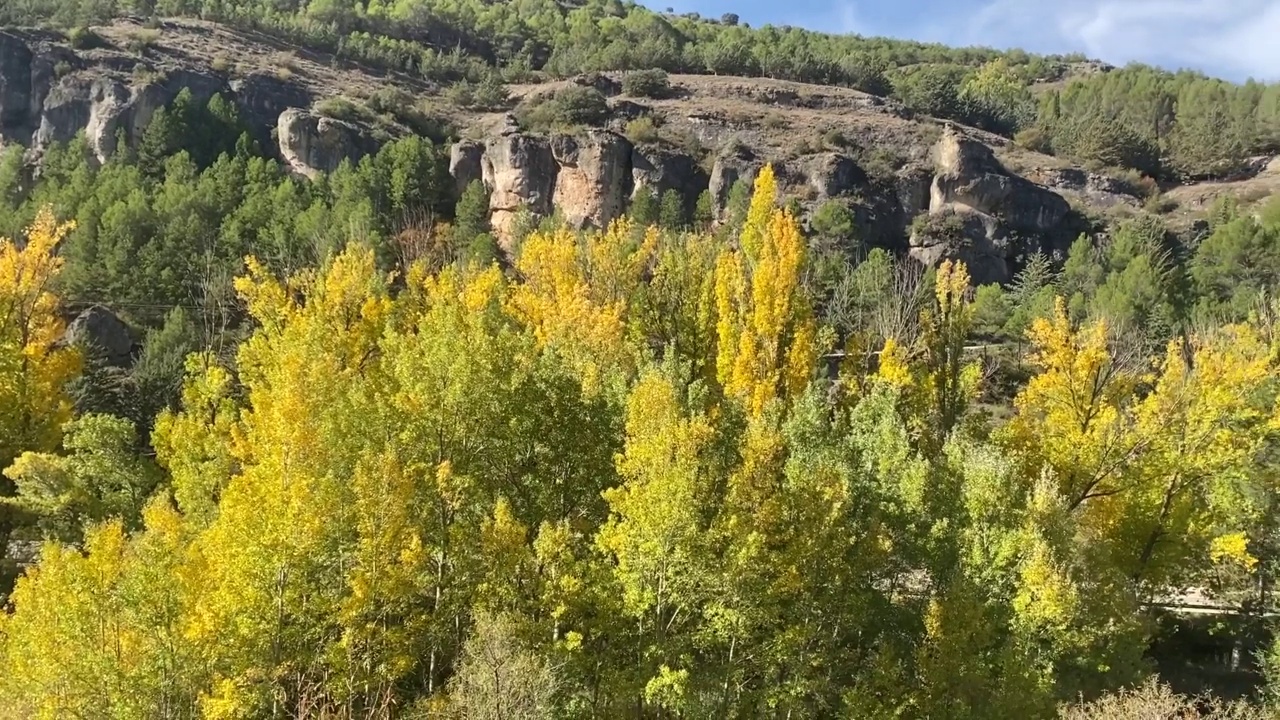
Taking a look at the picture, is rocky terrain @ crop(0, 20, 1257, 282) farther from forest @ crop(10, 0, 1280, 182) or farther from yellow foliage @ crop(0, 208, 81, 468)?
yellow foliage @ crop(0, 208, 81, 468)

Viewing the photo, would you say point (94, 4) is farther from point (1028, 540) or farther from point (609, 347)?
point (1028, 540)

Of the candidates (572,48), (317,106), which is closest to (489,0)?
(572,48)

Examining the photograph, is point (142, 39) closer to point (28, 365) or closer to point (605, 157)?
point (605, 157)

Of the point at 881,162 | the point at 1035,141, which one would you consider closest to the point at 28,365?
the point at 881,162

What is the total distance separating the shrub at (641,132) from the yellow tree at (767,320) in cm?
4304

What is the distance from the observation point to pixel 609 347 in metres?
23.4

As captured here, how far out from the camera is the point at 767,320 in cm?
2497

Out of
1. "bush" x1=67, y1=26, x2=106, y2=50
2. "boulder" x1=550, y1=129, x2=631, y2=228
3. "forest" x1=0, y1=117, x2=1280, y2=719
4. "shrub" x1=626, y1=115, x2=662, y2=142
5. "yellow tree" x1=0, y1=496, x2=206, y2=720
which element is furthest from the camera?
"bush" x1=67, y1=26, x2=106, y2=50

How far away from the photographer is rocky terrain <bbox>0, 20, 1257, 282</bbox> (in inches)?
2441

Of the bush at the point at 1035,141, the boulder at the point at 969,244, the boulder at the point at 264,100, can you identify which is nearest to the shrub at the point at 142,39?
the boulder at the point at 264,100

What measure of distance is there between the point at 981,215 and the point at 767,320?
151ft

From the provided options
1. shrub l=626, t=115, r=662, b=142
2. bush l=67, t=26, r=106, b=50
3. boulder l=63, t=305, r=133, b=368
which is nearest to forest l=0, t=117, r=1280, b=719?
boulder l=63, t=305, r=133, b=368

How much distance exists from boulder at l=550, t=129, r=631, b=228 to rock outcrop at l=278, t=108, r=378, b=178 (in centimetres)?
1576

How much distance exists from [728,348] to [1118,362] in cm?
1588
